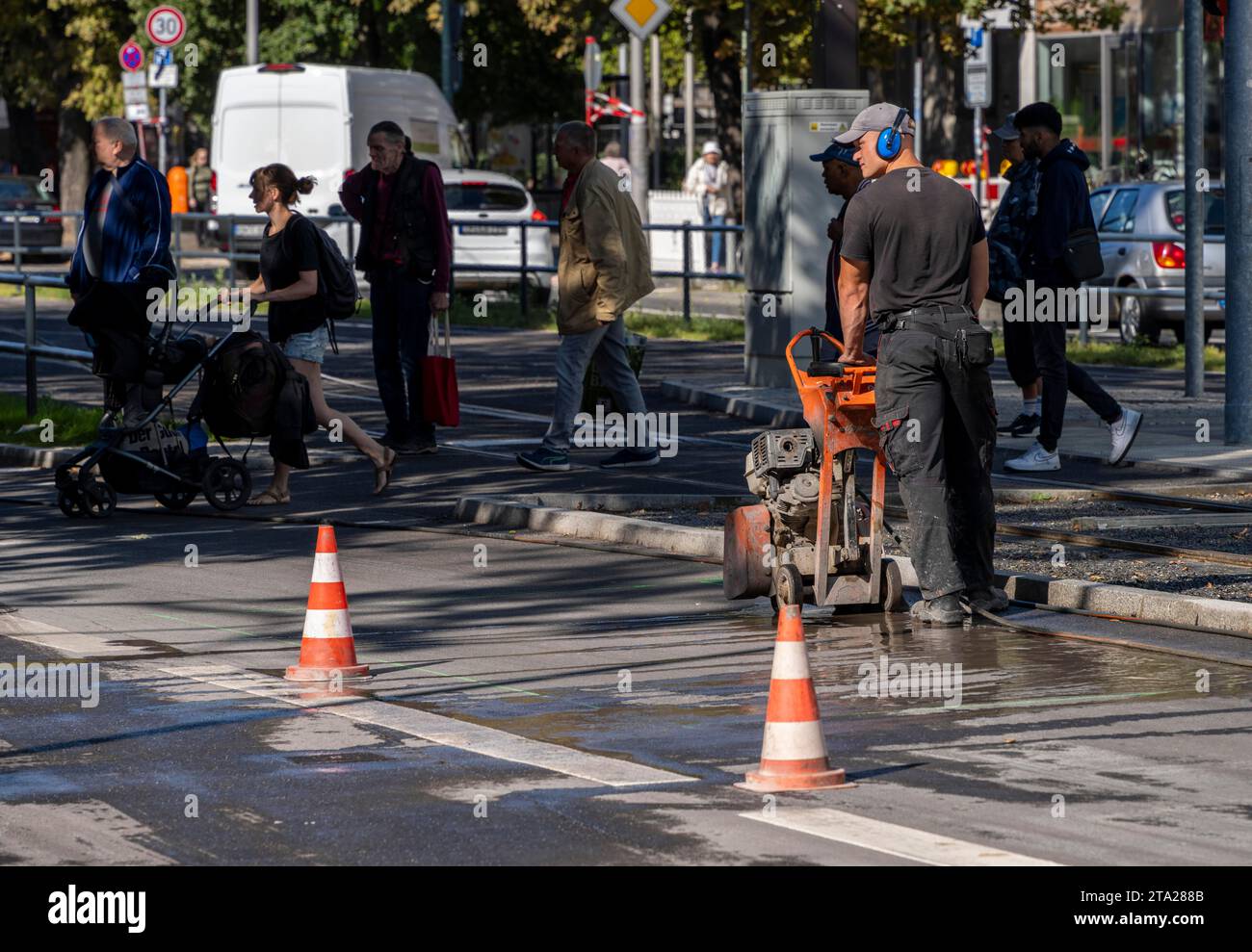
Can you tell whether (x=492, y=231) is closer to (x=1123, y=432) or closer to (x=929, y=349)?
(x=1123, y=432)

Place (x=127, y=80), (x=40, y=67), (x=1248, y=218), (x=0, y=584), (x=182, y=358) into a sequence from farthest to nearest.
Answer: (x=40, y=67)
(x=127, y=80)
(x=1248, y=218)
(x=182, y=358)
(x=0, y=584)

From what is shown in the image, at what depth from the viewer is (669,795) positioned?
248 inches

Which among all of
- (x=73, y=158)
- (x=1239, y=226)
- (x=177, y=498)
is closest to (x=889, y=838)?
(x=177, y=498)

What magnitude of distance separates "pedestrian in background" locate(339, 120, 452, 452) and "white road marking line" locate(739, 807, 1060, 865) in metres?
8.33

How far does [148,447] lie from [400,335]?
2.42 meters

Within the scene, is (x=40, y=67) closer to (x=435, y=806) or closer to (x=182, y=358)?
(x=182, y=358)

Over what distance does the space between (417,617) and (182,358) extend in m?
3.23

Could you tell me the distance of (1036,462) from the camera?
1336 centimetres

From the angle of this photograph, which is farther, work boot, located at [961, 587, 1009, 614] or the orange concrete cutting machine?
work boot, located at [961, 587, 1009, 614]

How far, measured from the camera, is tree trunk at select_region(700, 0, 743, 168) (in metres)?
37.9

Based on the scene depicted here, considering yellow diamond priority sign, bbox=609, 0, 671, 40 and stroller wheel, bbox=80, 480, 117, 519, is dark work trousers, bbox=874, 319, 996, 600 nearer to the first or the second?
stroller wheel, bbox=80, 480, 117, 519

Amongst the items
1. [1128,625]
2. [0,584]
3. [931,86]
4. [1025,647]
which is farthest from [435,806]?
[931,86]

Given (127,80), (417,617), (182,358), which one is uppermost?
(127,80)

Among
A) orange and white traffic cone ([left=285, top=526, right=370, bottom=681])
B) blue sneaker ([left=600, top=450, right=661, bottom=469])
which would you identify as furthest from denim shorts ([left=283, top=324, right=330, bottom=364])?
orange and white traffic cone ([left=285, top=526, right=370, bottom=681])
